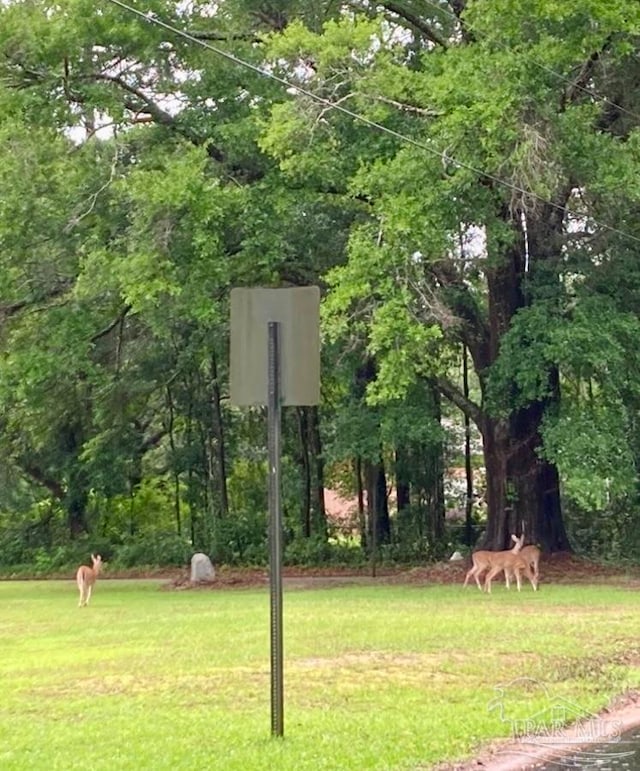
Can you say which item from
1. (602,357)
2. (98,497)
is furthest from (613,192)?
(98,497)

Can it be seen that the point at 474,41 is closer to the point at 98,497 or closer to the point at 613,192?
the point at 613,192

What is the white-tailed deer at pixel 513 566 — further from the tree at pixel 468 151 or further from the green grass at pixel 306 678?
the tree at pixel 468 151

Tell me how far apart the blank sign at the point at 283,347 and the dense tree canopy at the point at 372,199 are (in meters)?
9.34

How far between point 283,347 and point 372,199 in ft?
37.6

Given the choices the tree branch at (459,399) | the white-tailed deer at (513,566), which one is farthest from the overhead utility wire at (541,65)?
the white-tailed deer at (513,566)

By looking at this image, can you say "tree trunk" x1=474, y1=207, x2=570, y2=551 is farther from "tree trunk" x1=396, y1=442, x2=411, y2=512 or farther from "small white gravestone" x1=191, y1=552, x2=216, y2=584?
"tree trunk" x1=396, y1=442, x2=411, y2=512

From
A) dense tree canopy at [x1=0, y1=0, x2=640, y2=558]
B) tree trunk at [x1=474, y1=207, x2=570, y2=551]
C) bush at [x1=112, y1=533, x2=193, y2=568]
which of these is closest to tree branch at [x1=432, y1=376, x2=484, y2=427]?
dense tree canopy at [x1=0, y1=0, x2=640, y2=558]

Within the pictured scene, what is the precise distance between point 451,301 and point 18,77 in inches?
373

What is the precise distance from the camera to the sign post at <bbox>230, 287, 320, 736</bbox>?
810 cm

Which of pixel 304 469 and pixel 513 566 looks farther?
pixel 304 469

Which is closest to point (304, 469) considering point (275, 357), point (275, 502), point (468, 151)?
point (468, 151)

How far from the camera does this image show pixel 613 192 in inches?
719

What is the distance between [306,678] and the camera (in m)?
10.6

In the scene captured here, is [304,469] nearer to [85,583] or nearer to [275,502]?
[85,583]
